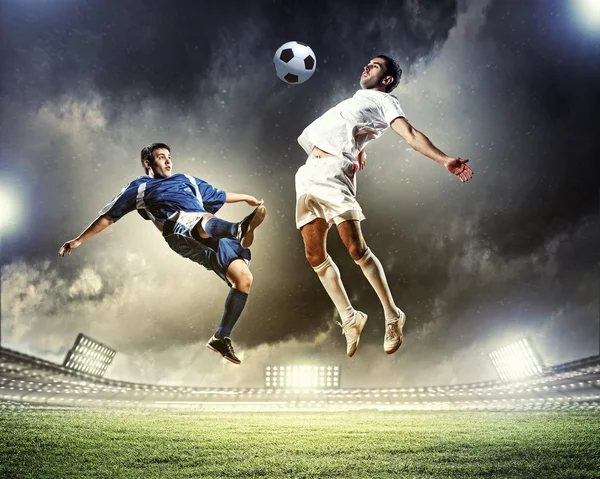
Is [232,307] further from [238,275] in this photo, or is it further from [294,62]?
[294,62]

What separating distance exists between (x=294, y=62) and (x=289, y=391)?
24.3 m

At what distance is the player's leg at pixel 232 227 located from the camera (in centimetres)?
471

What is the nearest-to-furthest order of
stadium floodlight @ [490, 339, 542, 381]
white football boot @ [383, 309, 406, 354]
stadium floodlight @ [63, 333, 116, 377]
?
white football boot @ [383, 309, 406, 354] < stadium floodlight @ [63, 333, 116, 377] < stadium floodlight @ [490, 339, 542, 381]

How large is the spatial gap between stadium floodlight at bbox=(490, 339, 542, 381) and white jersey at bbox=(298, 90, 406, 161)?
25.5 m

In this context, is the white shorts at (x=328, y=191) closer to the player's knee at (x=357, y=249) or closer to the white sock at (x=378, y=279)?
the player's knee at (x=357, y=249)

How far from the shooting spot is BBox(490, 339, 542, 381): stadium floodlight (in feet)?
80.8

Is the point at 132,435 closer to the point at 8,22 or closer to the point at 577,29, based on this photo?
the point at 8,22

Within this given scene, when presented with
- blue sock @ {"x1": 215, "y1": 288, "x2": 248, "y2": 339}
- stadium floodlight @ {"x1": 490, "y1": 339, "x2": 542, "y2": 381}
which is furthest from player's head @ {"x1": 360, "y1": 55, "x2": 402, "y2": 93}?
stadium floodlight @ {"x1": 490, "y1": 339, "x2": 542, "y2": 381}

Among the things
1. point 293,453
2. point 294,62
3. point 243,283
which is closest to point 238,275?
point 243,283

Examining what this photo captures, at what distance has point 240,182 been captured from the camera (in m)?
8.93

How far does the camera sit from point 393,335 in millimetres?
3885

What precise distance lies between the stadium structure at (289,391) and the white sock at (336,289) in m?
19.0

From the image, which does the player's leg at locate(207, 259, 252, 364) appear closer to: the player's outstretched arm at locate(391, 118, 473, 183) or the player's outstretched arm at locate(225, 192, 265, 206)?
the player's outstretched arm at locate(225, 192, 265, 206)

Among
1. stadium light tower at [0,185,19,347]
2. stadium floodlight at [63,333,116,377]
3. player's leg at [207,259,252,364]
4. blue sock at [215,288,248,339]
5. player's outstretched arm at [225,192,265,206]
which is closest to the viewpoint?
player's leg at [207,259,252,364]
